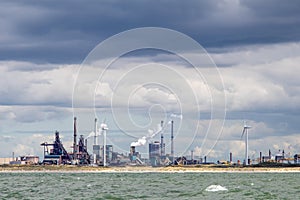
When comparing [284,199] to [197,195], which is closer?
[284,199]

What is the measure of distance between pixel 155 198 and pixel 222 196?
965 cm

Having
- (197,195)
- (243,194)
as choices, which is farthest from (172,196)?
(243,194)

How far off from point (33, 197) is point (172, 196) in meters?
19.2

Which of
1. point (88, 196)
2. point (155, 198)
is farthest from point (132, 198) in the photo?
point (88, 196)

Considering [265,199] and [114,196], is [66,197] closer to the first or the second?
[114,196]

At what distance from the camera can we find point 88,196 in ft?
340

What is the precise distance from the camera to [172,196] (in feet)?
328

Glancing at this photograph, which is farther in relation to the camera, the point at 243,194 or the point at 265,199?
the point at 243,194

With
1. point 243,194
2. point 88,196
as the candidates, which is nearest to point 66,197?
point 88,196

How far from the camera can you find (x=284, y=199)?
94125mm

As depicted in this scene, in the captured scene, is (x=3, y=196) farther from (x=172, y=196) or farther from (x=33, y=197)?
(x=172, y=196)

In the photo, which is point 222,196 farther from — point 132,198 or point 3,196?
point 3,196

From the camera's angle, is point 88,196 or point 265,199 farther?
point 88,196

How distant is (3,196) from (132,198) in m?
20.5
